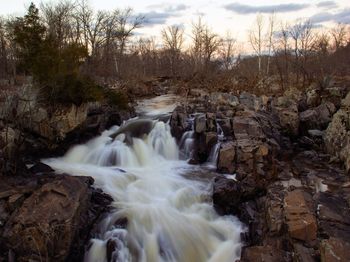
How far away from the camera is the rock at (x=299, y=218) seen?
7223 millimetres

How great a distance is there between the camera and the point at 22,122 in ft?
38.5

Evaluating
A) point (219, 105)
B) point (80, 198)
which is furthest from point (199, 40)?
point (80, 198)

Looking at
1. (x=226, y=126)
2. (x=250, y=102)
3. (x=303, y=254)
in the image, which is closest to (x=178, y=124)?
(x=226, y=126)

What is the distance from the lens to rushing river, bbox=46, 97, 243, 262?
8047 millimetres

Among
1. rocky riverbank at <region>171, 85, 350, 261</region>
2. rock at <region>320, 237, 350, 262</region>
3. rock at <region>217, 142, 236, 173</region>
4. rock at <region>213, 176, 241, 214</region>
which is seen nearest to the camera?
rock at <region>320, 237, 350, 262</region>

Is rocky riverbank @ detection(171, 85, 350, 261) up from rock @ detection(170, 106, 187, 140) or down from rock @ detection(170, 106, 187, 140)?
down

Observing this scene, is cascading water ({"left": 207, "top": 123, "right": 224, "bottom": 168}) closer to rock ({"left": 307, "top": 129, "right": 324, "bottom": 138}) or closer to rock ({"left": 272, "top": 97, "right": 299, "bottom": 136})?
rock ({"left": 272, "top": 97, "right": 299, "bottom": 136})

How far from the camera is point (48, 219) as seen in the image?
760 cm

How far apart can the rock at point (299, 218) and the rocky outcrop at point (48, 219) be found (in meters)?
4.48

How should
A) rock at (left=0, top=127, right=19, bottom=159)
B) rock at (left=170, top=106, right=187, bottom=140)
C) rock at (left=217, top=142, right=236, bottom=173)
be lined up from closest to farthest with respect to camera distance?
rock at (left=0, top=127, right=19, bottom=159), rock at (left=217, top=142, right=236, bottom=173), rock at (left=170, top=106, right=187, bottom=140)

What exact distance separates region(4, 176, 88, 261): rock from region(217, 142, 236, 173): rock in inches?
203

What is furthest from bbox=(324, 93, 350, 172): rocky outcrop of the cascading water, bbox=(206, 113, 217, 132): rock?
bbox=(206, 113, 217, 132): rock

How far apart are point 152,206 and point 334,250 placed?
456 cm

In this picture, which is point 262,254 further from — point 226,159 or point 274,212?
point 226,159
